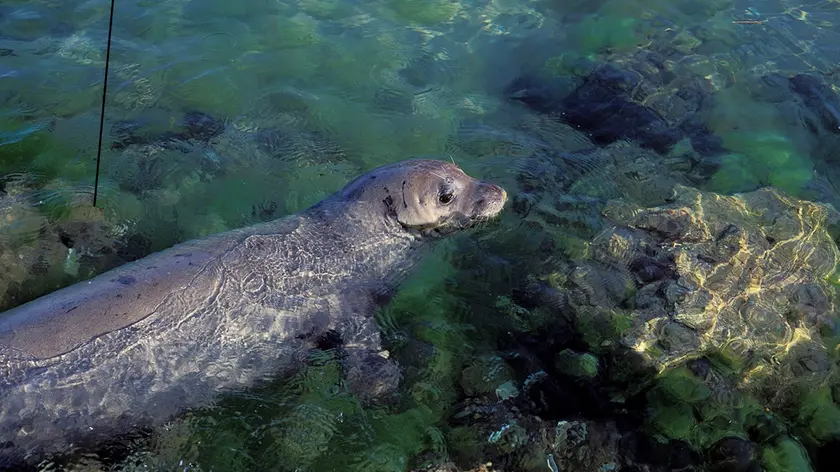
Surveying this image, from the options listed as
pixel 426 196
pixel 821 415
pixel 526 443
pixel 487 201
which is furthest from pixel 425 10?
pixel 821 415

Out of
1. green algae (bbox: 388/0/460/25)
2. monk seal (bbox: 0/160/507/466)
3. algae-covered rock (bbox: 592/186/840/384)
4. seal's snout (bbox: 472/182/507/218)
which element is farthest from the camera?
green algae (bbox: 388/0/460/25)

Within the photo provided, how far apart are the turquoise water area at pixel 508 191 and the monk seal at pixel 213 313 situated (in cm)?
30

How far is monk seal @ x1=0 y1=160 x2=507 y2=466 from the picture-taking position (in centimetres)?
469

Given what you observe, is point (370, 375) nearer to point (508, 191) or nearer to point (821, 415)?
point (508, 191)

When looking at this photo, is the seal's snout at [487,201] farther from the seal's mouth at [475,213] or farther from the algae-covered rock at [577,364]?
the algae-covered rock at [577,364]

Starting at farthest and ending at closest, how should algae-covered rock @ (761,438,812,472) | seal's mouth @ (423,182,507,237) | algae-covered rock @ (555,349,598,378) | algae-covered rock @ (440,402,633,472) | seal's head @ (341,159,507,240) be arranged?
seal's mouth @ (423,182,507,237) → seal's head @ (341,159,507,240) → algae-covered rock @ (555,349,598,378) → algae-covered rock @ (761,438,812,472) → algae-covered rock @ (440,402,633,472)

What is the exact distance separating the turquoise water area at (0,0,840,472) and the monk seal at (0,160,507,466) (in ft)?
0.98

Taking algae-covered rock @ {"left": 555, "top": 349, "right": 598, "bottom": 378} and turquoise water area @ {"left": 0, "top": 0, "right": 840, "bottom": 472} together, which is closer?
turquoise water area @ {"left": 0, "top": 0, "right": 840, "bottom": 472}

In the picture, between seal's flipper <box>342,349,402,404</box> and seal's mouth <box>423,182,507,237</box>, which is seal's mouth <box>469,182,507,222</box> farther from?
seal's flipper <box>342,349,402,404</box>

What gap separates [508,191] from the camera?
825 cm

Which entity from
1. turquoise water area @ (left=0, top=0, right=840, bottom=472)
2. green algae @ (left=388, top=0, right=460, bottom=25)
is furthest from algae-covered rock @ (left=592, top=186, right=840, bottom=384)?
green algae @ (left=388, top=0, right=460, bottom=25)

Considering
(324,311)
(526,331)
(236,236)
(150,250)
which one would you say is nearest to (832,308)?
(526,331)

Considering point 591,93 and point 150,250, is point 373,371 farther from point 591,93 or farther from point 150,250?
point 591,93

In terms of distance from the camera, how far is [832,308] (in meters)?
6.91
